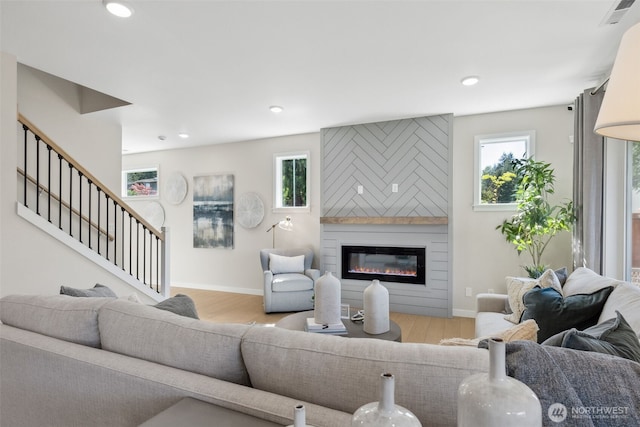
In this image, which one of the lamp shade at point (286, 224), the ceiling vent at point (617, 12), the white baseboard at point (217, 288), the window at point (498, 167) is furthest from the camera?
the white baseboard at point (217, 288)

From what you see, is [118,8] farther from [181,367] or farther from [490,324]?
[490,324]

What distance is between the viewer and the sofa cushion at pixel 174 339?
107 cm

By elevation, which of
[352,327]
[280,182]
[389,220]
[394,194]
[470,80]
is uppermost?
[470,80]

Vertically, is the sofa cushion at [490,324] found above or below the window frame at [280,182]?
below

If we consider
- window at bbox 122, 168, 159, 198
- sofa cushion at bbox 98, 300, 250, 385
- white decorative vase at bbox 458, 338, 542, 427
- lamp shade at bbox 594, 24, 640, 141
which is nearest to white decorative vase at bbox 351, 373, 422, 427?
white decorative vase at bbox 458, 338, 542, 427

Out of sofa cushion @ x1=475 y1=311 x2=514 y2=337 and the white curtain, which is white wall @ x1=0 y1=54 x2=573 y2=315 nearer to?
the white curtain

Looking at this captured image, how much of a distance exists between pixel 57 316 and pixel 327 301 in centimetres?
150

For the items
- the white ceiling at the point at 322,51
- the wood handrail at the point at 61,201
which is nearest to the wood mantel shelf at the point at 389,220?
the white ceiling at the point at 322,51

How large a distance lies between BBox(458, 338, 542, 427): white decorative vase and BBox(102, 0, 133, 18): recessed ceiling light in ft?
8.23

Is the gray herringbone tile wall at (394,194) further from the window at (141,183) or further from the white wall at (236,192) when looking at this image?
the window at (141,183)

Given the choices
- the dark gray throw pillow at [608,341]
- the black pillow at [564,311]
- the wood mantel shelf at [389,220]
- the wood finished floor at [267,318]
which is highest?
the wood mantel shelf at [389,220]

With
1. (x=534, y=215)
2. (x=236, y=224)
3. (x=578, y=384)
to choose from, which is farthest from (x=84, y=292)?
(x=534, y=215)

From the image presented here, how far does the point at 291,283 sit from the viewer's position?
4.29 m

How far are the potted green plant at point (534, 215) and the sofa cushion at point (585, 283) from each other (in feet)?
3.43
